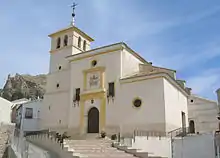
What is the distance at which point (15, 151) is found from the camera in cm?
1709

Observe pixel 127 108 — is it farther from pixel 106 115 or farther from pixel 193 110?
pixel 193 110

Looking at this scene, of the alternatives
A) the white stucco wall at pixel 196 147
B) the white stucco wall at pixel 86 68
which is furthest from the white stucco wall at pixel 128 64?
the white stucco wall at pixel 196 147

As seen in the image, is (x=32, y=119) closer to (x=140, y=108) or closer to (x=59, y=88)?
(x=59, y=88)

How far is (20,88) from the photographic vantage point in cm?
4628

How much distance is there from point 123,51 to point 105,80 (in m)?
2.92

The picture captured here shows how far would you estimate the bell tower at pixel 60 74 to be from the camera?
24.9 metres

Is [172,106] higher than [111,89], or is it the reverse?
[111,89]

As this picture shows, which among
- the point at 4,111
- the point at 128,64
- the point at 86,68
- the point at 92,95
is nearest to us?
the point at 4,111

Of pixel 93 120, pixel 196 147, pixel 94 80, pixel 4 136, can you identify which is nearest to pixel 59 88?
pixel 94 80

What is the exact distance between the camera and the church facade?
66.3 ft

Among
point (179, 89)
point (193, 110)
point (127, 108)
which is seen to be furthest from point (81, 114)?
point (193, 110)

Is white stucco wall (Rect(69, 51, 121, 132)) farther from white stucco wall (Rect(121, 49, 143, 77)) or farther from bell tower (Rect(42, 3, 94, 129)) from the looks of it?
bell tower (Rect(42, 3, 94, 129))

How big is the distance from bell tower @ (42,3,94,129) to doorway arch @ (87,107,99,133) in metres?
2.57

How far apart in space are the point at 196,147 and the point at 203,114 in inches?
531
